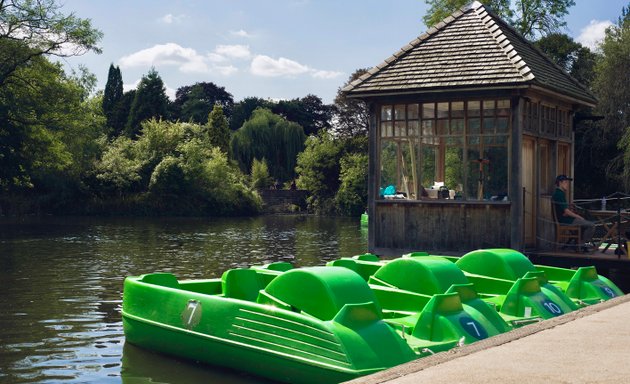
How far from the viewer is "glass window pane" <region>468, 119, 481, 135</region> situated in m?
18.5

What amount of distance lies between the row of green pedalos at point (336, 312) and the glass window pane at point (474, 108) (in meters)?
5.17

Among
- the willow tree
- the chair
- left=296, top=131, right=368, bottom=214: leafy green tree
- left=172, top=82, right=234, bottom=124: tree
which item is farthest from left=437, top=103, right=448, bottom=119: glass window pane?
left=172, top=82, right=234, bottom=124: tree

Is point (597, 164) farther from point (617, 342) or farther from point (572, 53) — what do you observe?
point (617, 342)

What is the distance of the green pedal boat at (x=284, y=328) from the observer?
9.07 metres

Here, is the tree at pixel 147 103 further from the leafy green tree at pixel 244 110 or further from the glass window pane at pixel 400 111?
the glass window pane at pixel 400 111

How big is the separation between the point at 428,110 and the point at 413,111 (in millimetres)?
362

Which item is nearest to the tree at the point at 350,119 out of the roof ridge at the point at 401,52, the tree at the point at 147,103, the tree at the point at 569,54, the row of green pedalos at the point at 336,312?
the tree at the point at 147,103

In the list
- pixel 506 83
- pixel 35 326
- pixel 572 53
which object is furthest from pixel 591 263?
pixel 572 53

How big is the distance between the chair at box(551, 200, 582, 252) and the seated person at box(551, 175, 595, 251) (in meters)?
0.10

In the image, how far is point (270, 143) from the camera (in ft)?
271

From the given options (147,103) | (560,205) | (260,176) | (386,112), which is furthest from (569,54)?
(147,103)

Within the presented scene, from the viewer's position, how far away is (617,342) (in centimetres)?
842

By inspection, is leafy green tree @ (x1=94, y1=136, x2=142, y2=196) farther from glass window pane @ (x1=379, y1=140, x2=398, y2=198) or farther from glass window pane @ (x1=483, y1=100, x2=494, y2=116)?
glass window pane @ (x1=483, y1=100, x2=494, y2=116)

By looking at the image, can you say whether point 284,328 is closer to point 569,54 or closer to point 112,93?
point 569,54
